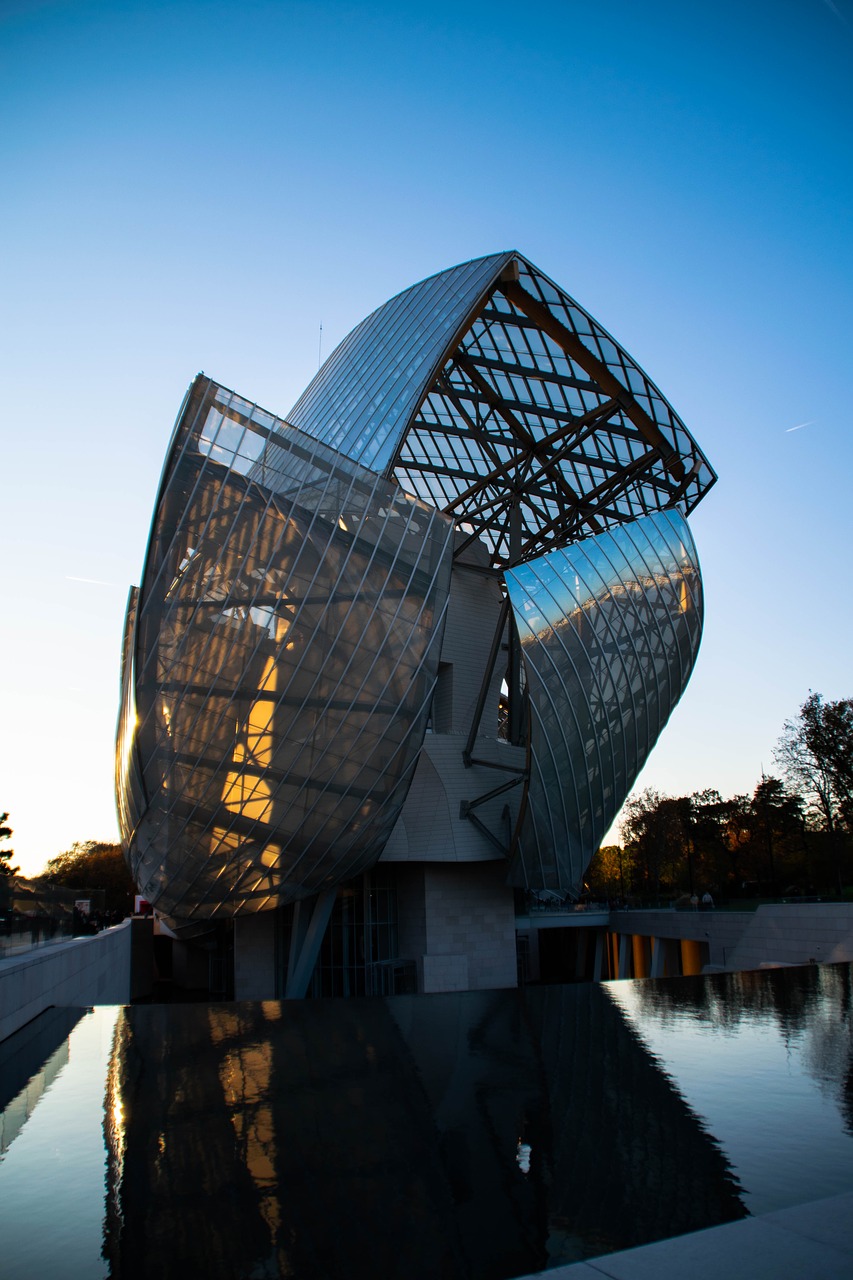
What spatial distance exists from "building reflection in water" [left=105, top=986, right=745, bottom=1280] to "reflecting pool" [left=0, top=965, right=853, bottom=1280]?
2cm

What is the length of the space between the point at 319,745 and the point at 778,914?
18.4 metres

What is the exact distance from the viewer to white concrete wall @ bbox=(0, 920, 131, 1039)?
431 inches

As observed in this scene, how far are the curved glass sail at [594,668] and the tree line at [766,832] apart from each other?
1328 centimetres

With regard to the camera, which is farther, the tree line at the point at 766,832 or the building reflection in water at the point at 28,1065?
the tree line at the point at 766,832

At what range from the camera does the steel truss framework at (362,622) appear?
19578 millimetres

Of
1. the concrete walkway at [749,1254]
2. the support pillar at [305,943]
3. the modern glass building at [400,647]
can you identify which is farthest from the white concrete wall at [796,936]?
the concrete walkway at [749,1254]

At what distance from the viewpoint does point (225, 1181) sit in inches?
201

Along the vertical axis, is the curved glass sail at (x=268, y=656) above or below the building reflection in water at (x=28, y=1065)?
above

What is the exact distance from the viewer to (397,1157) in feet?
18.1

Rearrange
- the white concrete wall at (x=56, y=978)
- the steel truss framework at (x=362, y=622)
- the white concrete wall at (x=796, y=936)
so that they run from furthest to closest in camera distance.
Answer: the white concrete wall at (x=796, y=936) < the steel truss framework at (x=362, y=622) < the white concrete wall at (x=56, y=978)

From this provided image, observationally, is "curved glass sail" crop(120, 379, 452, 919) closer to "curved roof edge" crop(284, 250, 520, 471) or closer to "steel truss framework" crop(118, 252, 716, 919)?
"steel truss framework" crop(118, 252, 716, 919)

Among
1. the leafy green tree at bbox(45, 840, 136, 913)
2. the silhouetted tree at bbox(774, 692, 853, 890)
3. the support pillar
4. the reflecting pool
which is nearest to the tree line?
the silhouetted tree at bbox(774, 692, 853, 890)

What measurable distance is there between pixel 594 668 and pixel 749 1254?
2278cm

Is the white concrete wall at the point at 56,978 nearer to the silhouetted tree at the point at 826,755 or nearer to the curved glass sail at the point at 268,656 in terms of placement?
the curved glass sail at the point at 268,656
